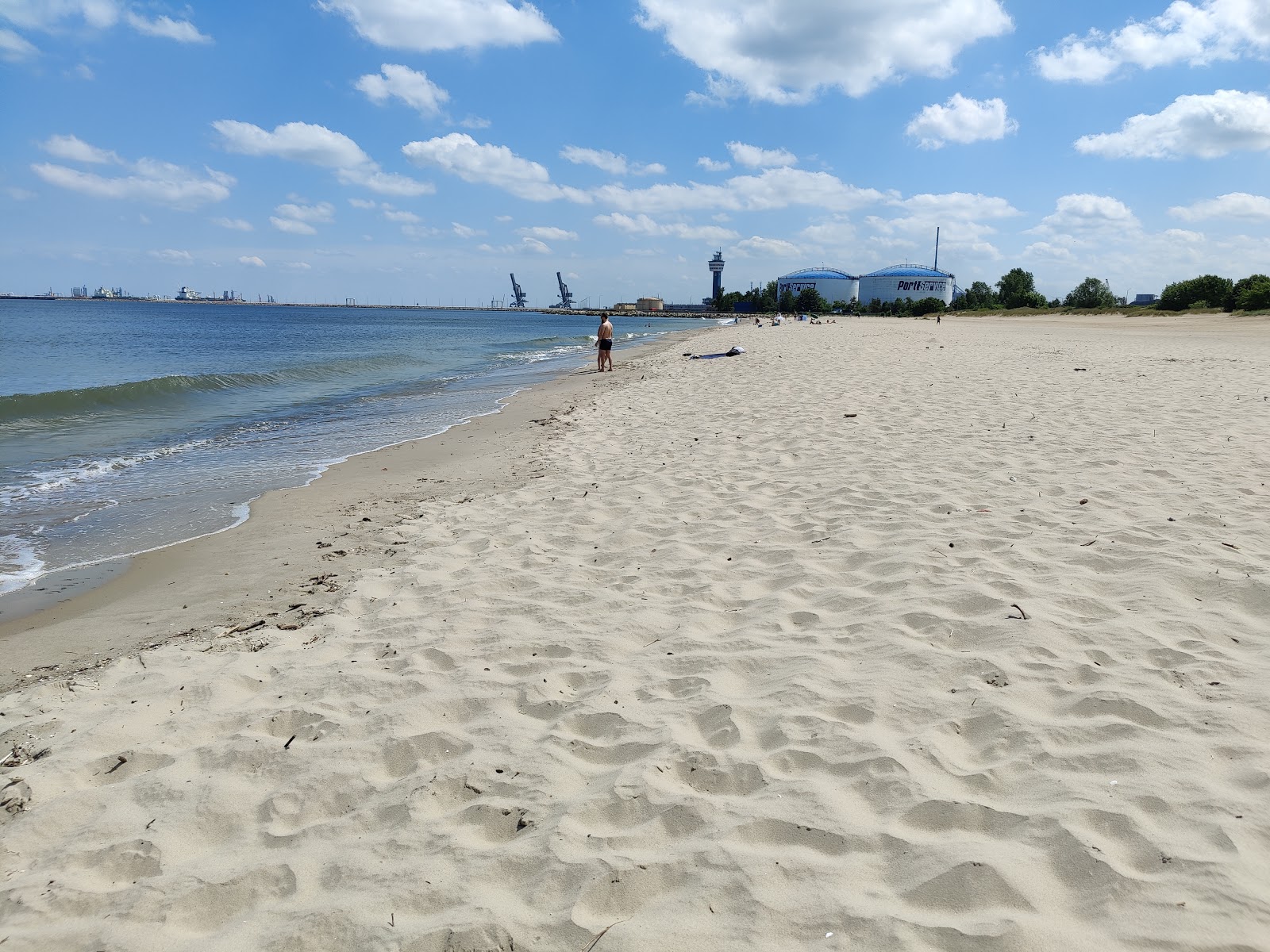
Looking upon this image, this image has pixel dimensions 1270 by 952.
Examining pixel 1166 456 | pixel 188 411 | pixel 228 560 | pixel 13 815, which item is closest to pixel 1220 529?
pixel 1166 456

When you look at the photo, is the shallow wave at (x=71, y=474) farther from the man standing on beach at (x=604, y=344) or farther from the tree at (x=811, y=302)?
the tree at (x=811, y=302)

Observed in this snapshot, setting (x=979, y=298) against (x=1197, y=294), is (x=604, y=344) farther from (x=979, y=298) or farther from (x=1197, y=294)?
(x=979, y=298)

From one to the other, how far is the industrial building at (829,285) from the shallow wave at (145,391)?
120383 mm

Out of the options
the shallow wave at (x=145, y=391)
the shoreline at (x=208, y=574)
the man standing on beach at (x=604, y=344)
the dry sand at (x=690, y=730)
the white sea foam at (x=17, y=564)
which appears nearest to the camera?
the dry sand at (x=690, y=730)

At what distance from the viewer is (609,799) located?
2.50 meters

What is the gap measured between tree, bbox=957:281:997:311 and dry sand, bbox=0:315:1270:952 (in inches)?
4136

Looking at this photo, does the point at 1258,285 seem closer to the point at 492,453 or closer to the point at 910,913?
the point at 492,453

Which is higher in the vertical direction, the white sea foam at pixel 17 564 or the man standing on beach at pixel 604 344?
the man standing on beach at pixel 604 344

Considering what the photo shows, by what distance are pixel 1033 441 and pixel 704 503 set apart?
3822mm

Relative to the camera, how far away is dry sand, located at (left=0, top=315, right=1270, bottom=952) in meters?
2.03

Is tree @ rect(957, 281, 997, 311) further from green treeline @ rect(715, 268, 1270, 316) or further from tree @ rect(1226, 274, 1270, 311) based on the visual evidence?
tree @ rect(1226, 274, 1270, 311)

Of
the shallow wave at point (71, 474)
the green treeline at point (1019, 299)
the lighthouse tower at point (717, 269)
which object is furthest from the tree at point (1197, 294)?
the lighthouse tower at point (717, 269)

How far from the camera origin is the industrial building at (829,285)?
135 metres

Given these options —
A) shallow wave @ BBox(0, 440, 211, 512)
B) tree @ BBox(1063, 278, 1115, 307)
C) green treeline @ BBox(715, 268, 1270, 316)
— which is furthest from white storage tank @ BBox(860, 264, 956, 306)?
shallow wave @ BBox(0, 440, 211, 512)
